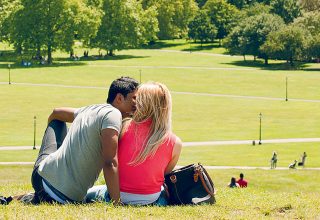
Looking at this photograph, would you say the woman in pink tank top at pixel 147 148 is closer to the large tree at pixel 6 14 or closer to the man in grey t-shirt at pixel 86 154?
the man in grey t-shirt at pixel 86 154

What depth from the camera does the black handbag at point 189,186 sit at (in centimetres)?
826

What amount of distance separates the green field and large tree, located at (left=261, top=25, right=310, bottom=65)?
1749 mm

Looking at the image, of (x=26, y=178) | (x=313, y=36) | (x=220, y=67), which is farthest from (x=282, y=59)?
(x=26, y=178)

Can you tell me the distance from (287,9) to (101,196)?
11092 cm

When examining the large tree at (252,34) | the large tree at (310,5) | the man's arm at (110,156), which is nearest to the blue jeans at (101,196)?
the man's arm at (110,156)

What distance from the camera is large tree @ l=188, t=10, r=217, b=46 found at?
11506 cm

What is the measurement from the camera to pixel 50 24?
99.2 metres

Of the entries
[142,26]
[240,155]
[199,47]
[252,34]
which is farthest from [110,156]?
[199,47]

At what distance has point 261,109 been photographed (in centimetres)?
5978

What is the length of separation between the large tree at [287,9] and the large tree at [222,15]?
22.1ft

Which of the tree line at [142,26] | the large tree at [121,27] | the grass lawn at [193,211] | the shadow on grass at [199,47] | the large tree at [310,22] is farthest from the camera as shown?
the shadow on grass at [199,47]

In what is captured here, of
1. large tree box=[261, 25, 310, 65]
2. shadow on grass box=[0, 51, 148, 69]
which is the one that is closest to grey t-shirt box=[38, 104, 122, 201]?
shadow on grass box=[0, 51, 148, 69]

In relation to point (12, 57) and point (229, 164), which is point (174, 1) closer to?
point (12, 57)

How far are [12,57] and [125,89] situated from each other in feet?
315
